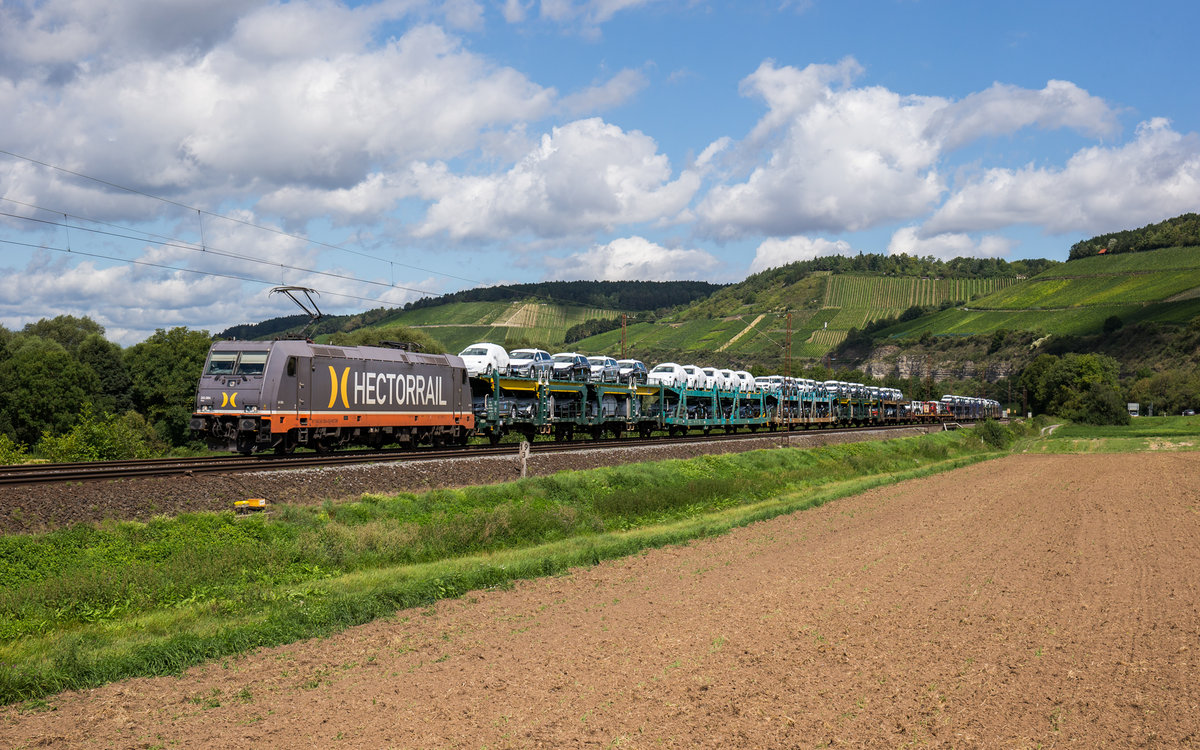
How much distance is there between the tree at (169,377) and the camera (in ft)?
237

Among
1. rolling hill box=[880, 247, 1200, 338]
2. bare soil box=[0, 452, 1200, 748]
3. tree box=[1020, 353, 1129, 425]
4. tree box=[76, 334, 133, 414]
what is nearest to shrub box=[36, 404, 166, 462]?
bare soil box=[0, 452, 1200, 748]

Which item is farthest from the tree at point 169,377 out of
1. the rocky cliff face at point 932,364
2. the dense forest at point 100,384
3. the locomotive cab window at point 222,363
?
the rocky cliff face at point 932,364

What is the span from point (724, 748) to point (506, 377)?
31.5 m

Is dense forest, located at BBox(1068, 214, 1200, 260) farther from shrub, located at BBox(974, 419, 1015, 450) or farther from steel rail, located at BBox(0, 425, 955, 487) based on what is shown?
steel rail, located at BBox(0, 425, 955, 487)

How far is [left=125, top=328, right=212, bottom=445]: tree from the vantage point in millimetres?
72188

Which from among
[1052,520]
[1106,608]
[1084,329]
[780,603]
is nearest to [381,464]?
[780,603]

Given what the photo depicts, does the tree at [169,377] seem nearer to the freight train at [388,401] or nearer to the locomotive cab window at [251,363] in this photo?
the freight train at [388,401]

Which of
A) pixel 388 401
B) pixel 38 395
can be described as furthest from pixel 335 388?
pixel 38 395

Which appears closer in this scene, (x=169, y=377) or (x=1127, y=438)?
(x=169, y=377)

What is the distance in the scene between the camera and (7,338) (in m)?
83.8

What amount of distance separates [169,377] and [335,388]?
5331cm

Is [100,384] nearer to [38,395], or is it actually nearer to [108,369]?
[108,369]

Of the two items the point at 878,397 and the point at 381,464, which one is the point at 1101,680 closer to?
the point at 381,464

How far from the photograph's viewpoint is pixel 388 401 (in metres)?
31.9
